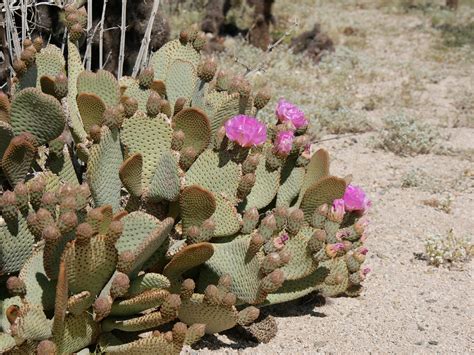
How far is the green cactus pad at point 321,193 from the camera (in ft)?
11.0

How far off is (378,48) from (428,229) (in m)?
7.84

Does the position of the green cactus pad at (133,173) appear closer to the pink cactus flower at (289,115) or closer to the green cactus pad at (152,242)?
the green cactus pad at (152,242)

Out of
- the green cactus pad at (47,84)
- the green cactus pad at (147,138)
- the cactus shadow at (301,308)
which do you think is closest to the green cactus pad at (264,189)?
the green cactus pad at (147,138)

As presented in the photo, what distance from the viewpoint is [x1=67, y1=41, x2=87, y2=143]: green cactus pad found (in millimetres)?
3172

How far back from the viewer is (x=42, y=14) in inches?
218

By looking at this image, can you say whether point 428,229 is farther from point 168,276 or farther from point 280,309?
point 168,276

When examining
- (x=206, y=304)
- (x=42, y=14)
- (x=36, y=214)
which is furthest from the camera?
(x=42, y=14)

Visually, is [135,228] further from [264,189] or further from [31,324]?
[264,189]

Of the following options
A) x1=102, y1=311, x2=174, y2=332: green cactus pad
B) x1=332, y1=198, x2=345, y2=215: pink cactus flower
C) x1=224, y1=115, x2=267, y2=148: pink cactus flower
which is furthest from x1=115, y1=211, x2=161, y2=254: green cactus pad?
x1=332, y1=198, x2=345, y2=215: pink cactus flower

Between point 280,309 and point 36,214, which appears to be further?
point 280,309

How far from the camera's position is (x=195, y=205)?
2891mm

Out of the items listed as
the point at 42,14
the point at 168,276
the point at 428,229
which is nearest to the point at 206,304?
the point at 168,276

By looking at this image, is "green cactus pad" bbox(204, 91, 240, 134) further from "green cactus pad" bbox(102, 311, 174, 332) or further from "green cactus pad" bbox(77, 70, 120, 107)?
"green cactus pad" bbox(102, 311, 174, 332)

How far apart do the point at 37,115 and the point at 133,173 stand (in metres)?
0.43
